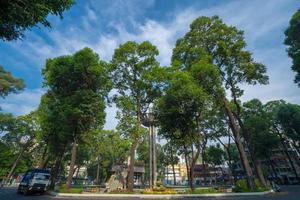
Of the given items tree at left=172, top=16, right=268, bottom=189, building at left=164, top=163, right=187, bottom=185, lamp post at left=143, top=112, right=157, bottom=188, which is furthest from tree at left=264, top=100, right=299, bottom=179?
building at left=164, top=163, right=187, bottom=185

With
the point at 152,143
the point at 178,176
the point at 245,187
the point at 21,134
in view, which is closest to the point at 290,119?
the point at 245,187

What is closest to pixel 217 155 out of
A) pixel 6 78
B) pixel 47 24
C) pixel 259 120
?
pixel 259 120

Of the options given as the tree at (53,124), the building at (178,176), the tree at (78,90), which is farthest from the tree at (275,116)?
the building at (178,176)

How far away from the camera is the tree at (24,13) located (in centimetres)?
805

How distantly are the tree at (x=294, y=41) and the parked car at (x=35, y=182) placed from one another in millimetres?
28065

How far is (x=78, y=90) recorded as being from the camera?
25.1 m

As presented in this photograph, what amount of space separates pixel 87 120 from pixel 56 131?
4.38m

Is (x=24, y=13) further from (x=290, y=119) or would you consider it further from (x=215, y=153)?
(x=215, y=153)

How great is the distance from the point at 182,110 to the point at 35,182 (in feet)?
57.3

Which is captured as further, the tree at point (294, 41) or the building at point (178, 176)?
the building at point (178, 176)

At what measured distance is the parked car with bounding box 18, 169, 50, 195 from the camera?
71.0 ft

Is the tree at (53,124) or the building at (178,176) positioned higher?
the building at (178,176)

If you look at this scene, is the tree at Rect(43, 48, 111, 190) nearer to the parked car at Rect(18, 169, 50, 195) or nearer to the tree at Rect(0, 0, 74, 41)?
the parked car at Rect(18, 169, 50, 195)

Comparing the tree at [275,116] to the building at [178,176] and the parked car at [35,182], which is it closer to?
the parked car at [35,182]
